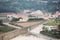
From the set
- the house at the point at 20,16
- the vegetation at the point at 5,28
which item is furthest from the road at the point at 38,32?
the vegetation at the point at 5,28

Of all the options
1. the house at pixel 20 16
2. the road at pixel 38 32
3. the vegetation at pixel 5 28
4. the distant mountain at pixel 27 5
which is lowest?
the road at pixel 38 32

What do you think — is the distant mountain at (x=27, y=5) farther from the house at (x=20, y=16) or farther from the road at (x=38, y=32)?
the road at (x=38, y=32)

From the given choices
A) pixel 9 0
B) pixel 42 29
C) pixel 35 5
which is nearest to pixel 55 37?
pixel 42 29

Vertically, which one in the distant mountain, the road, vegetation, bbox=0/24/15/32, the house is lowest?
the road

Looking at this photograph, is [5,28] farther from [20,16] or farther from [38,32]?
[38,32]

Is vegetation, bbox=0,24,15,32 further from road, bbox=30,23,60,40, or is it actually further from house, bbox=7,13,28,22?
road, bbox=30,23,60,40

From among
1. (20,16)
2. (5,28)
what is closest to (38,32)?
(20,16)

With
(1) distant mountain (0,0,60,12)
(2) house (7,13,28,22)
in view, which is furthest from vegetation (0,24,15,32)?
(1) distant mountain (0,0,60,12)

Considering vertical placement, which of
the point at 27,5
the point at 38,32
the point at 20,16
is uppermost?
the point at 27,5

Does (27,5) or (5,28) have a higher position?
(27,5)
